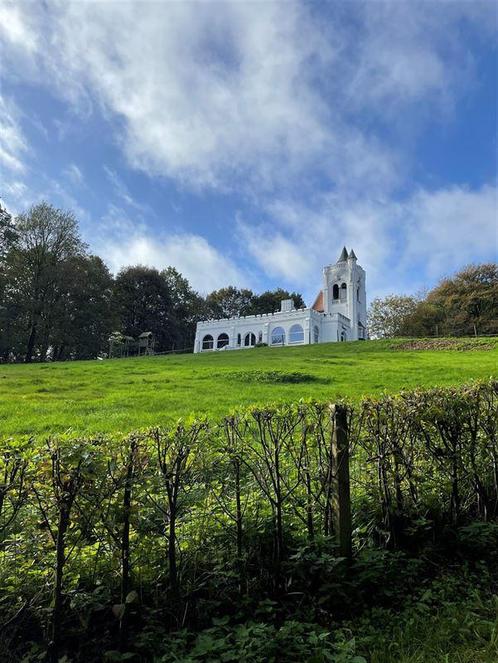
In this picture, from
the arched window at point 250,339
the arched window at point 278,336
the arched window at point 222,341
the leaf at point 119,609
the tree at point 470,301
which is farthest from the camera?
the arched window at point 222,341

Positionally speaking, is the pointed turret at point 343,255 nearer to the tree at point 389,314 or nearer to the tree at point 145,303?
the tree at point 389,314

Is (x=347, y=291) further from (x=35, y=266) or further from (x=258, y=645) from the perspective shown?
(x=258, y=645)

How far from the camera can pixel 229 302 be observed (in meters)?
77.5

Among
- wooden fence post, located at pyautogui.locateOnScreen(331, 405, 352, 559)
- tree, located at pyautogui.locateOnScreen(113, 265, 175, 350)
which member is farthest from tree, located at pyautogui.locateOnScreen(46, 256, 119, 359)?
wooden fence post, located at pyautogui.locateOnScreen(331, 405, 352, 559)

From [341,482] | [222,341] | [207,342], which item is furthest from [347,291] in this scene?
[341,482]

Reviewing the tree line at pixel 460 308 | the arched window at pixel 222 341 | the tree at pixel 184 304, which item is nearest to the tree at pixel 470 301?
the tree line at pixel 460 308

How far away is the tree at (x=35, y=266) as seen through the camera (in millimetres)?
43219

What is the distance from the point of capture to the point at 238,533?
3.38 meters

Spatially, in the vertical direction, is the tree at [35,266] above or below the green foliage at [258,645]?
above

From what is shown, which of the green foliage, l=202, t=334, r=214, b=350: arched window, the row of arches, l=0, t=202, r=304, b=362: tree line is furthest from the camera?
l=202, t=334, r=214, b=350: arched window

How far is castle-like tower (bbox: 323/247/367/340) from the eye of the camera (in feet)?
195

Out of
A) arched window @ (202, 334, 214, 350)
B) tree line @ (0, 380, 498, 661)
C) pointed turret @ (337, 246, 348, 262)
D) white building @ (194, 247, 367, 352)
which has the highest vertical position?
pointed turret @ (337, 246, 348, 262)

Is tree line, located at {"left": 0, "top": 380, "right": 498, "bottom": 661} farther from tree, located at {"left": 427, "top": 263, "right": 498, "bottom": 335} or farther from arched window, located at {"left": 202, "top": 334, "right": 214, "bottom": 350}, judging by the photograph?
arched window, located at {"left": 202, "top": 334, "right": 214, "bottom": 350}

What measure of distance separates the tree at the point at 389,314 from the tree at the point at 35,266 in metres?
42.2
